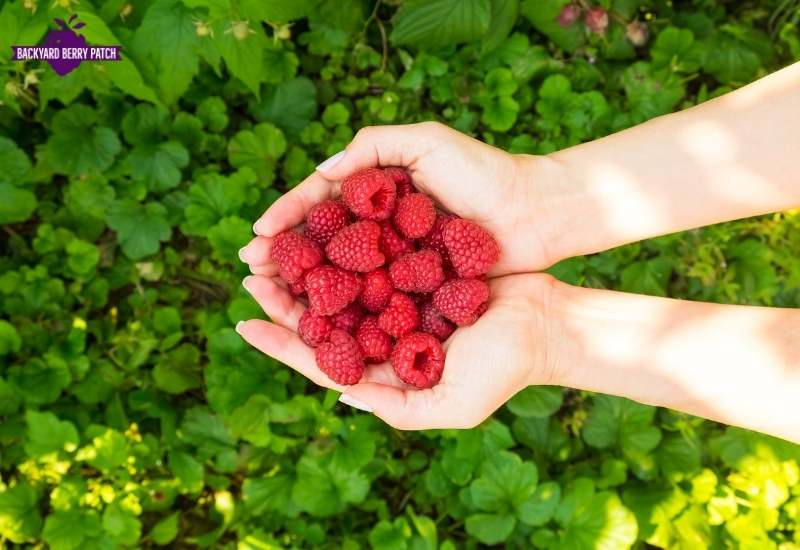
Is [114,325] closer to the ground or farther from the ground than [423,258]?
closer to the ground

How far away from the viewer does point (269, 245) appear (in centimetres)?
205

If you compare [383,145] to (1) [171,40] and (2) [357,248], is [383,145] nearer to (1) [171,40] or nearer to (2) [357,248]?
(2) [357,248]

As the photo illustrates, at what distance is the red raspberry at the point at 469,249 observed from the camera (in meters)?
1.96

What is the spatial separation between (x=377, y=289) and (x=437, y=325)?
0.20 meters

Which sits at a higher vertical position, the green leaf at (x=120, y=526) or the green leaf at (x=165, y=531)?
the green leaf at (x=120, y=526)

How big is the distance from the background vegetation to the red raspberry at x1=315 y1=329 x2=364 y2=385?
57 cm

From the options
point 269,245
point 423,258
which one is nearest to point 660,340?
point 423,258

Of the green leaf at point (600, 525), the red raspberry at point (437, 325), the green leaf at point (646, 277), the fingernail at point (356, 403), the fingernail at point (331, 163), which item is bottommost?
the green leaf at point (600, 525)

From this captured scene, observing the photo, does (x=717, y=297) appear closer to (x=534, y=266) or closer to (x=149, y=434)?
(x=534, y=266)

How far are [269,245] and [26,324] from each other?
3.83 feet

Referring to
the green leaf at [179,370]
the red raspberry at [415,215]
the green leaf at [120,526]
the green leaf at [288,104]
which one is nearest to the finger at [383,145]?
the red raspberry at [415,215]

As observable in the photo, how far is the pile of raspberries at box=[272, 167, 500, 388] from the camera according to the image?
1.93 metres

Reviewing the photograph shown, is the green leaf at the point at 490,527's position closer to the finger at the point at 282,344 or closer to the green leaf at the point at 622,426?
the green leaf at the point at 622,426

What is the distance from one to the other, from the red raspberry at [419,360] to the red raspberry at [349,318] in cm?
19
